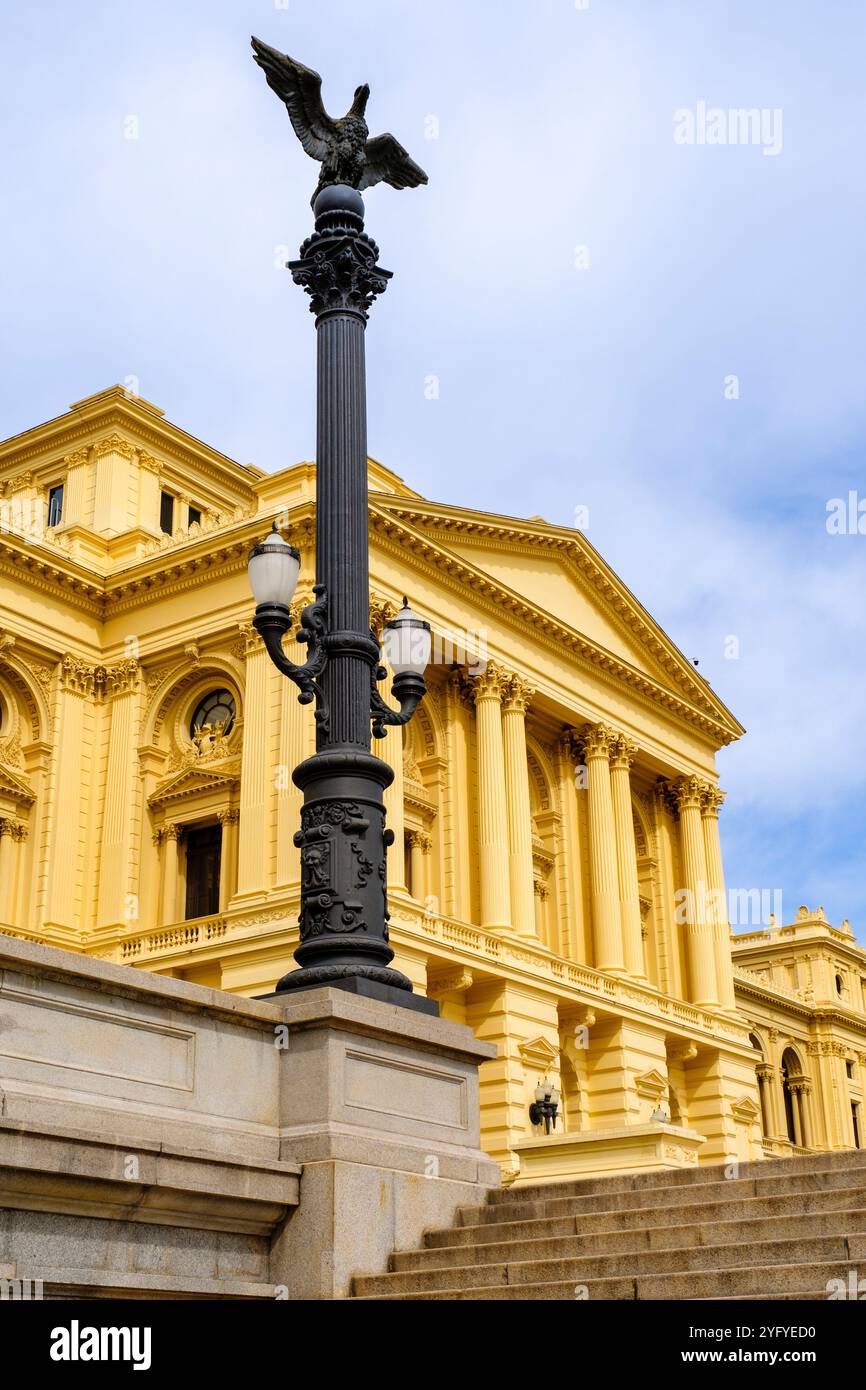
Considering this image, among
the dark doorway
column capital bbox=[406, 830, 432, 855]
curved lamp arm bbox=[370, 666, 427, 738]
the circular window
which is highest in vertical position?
the circular window

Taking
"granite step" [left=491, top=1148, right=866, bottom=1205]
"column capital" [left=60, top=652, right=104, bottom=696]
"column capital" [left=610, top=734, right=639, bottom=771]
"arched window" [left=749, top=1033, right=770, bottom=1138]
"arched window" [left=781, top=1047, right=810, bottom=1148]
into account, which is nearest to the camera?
"granite step" [left=491, top=1148, right=866, bottom=1205]

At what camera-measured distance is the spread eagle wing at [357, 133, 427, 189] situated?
1446 cm

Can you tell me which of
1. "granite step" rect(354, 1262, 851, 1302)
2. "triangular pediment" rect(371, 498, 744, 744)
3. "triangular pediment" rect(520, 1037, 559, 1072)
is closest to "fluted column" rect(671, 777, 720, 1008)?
"triangular pediment" rect(371, 498, 744, 744)

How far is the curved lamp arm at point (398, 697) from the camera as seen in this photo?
1300cm

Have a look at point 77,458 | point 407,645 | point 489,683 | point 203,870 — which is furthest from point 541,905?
point 407,645

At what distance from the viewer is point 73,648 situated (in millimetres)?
42094

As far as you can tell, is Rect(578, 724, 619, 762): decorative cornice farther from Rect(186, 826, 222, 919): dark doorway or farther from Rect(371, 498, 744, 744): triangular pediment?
Rect(186, 826, 222, 919): dark doorway

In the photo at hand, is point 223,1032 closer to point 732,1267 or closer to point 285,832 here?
point 732,1267

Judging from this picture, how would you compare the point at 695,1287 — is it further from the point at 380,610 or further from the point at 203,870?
the point at 203,870

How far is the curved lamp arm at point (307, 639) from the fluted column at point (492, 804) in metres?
28.7

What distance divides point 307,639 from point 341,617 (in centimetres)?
44

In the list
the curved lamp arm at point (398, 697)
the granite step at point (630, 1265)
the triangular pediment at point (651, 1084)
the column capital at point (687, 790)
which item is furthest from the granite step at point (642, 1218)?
the column capital at point (687, 790)

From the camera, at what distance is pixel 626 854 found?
47375 millimetres

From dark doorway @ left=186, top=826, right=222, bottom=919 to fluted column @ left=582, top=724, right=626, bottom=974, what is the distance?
11674mm
